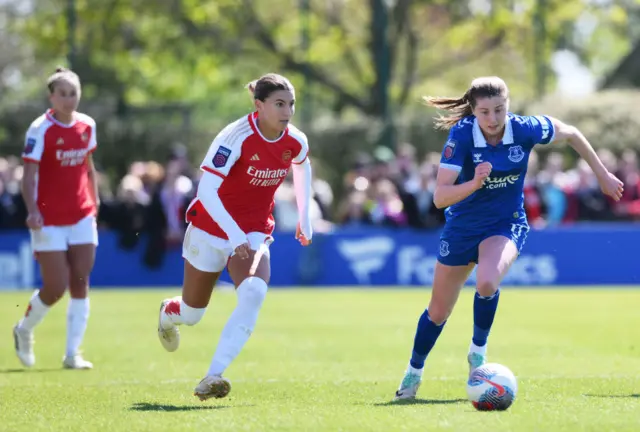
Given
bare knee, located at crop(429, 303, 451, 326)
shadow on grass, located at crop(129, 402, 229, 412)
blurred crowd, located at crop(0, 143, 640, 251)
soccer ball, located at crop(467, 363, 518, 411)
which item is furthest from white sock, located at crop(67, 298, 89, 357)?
blurred crowd, located at crop(0, 143, 640, 251)

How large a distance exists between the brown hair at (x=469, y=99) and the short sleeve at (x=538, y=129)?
11.3 inches

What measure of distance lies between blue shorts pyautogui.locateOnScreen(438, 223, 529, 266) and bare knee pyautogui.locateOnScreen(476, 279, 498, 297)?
21cm

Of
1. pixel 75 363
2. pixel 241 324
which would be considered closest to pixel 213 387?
pixel 241 324

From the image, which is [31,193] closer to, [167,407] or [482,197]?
[167,407]

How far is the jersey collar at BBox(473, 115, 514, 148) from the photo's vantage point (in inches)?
329

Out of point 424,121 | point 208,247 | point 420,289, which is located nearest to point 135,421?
point 208,247

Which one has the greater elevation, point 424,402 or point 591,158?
point 591,158

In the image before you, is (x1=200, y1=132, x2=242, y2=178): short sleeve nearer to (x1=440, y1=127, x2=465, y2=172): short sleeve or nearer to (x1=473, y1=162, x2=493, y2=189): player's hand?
(x1=440, y1=127, x2=465, y2=172): short sleeve

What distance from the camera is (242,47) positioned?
35.9 metres

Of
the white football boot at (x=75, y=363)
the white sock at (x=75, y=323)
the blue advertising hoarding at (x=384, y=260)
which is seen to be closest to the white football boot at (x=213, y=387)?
the white football boot at (x=75, y=363)

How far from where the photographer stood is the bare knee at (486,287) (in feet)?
27.2

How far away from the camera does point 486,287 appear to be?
329 inches

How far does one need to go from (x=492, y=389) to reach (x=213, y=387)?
1.74 metres

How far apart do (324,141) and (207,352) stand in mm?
17541
